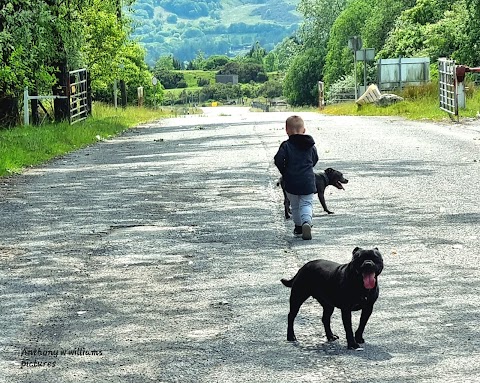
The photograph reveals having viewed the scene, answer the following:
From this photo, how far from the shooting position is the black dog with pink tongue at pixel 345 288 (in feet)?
21.2

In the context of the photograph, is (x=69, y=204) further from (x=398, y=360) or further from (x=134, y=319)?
(x=398, y=360)

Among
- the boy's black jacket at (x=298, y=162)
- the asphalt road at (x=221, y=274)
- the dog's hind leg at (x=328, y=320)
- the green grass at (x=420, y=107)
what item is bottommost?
the green grass at (x=420, y=107)

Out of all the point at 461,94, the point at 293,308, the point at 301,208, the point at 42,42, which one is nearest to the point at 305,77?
the point at 461,94

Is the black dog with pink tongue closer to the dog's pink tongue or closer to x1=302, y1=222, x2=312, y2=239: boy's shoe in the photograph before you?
the dog's pink tongue

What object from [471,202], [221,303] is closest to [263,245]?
[221,303]

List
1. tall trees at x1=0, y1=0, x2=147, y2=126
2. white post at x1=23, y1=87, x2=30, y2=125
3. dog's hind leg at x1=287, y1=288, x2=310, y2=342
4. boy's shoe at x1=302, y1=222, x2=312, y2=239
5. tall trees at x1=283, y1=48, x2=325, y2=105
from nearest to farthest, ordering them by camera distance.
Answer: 1. dog's hind leg at x1=287, y1=288, x2=310, y2=342
2. boy's shoe at x1=302, y1=222, x2=312, y2=239
3. tall trees at x1=0, y1=0, x2=147, y2=126
4. white post at x1=23, y1=87, x2=30, y2=125
5. tall trees at x1=283, y1=48, x2=325, y2=105

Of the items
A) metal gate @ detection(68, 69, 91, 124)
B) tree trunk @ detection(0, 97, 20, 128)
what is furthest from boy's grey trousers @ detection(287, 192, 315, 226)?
metal gate @ detection(68, 69, 91, 124)

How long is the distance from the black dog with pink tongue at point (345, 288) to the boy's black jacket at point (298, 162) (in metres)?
3.95

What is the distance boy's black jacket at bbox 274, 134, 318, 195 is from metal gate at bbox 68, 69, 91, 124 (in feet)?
73.8

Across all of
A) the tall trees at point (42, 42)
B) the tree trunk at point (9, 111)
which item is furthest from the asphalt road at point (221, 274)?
the tree trunk at point (9, 111)

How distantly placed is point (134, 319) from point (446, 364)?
2309mm

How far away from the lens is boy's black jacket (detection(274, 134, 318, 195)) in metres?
10.8

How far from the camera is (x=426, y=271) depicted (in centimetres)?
888

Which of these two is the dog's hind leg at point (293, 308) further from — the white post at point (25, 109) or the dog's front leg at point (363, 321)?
the white post at point (25, 109)
